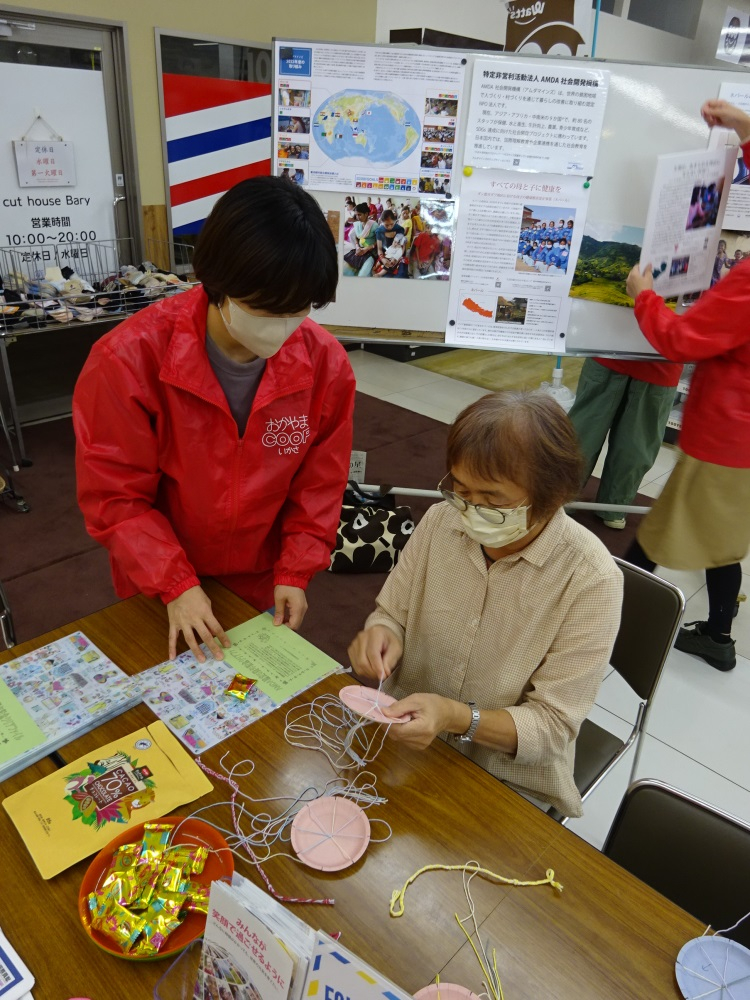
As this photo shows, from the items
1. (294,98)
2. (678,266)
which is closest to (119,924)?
(294,98)

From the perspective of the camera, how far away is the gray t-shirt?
1.27 metres

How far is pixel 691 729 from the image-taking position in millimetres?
2273

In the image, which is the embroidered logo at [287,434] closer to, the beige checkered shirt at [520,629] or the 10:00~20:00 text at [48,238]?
the beige checkered shirt at [520,629]

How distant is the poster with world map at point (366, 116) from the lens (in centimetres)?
227

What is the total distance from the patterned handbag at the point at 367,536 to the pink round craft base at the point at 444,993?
218cm

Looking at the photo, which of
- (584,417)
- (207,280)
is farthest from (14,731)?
(584,417)

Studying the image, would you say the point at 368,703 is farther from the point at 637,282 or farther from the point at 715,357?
the point at 637,282

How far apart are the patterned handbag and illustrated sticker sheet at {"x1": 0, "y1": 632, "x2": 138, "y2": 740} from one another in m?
1.73

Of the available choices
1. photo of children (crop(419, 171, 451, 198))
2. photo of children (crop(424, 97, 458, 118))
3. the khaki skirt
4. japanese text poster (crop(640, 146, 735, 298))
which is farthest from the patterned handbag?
photo of children (crop(424, 97, 458, 118))

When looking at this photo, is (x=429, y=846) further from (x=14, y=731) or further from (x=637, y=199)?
(x=637, y=199)

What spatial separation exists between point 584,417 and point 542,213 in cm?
120

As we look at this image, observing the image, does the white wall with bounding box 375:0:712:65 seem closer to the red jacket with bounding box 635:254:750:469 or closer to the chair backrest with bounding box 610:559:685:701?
the red jacket with bounding box 635:254:750:469

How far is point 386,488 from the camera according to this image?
10.3 feet

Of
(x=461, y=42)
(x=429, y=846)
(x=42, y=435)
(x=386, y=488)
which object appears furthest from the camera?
(x=461, y=42)
